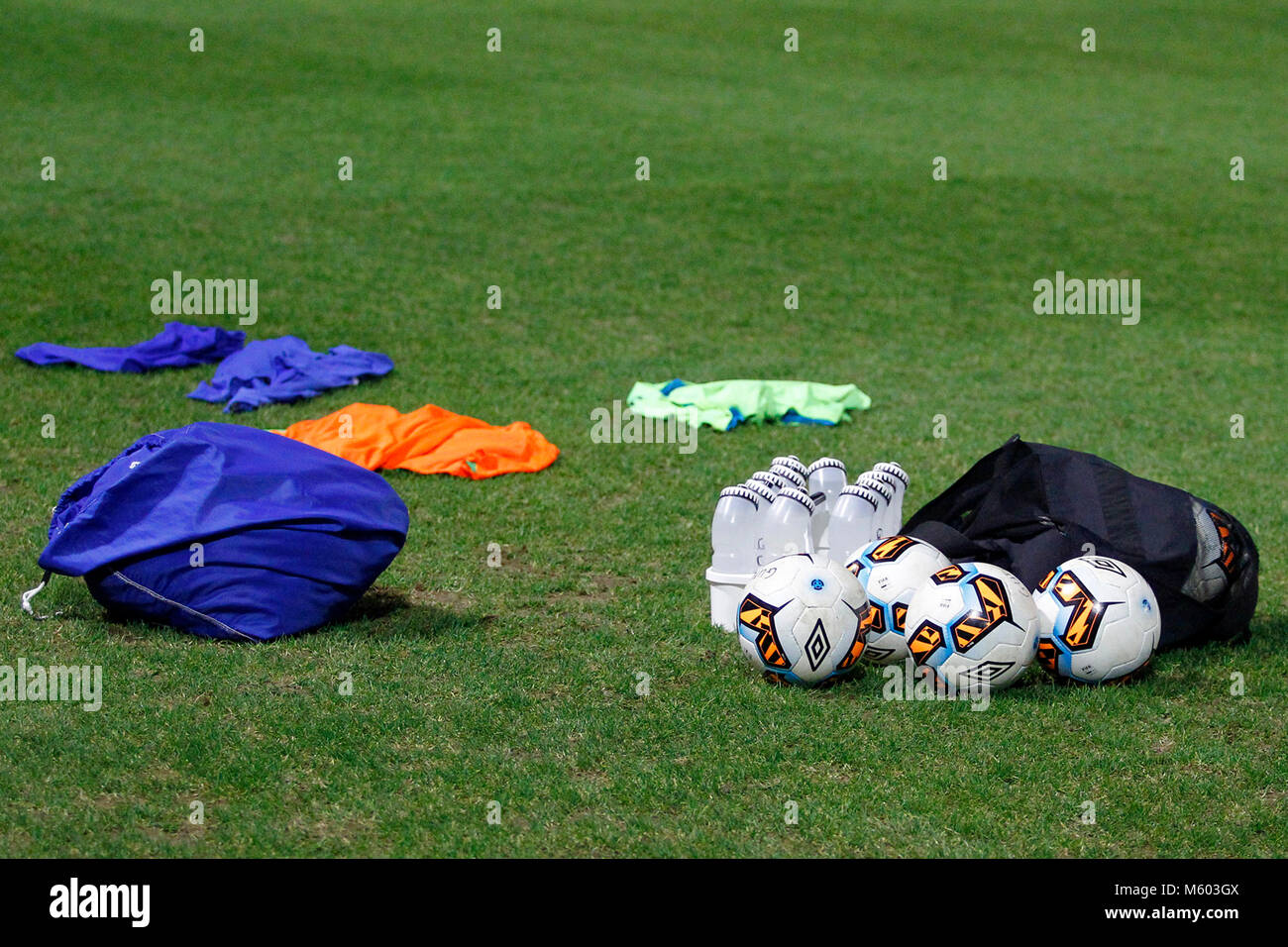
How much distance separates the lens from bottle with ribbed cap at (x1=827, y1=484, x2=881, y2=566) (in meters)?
6.94

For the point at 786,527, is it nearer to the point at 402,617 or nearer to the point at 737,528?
the point at 737,528

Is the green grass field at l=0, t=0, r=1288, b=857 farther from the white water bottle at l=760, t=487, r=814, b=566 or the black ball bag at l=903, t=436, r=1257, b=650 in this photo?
the white water bottle at l=760, t=487, r=814, b=566

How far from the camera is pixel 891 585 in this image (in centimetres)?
629

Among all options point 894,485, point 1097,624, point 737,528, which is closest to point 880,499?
point 894,485

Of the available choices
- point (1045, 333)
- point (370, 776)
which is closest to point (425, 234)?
point (1045, 333)

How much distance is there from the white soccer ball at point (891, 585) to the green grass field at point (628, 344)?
302mm

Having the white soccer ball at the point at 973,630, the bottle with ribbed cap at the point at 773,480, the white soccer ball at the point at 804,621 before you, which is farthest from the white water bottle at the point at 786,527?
the white soccer ball at the point at 973,630

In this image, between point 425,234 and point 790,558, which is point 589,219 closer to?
point 425,234

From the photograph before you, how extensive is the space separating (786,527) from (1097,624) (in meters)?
1.47

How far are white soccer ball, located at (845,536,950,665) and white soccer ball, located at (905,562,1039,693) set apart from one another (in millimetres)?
153

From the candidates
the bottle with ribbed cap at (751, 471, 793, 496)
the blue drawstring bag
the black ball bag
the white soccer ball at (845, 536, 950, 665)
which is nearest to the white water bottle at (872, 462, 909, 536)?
the black ball bag

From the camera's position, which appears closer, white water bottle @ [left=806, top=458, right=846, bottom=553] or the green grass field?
the green grass field

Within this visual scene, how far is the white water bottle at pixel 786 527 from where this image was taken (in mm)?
6621
